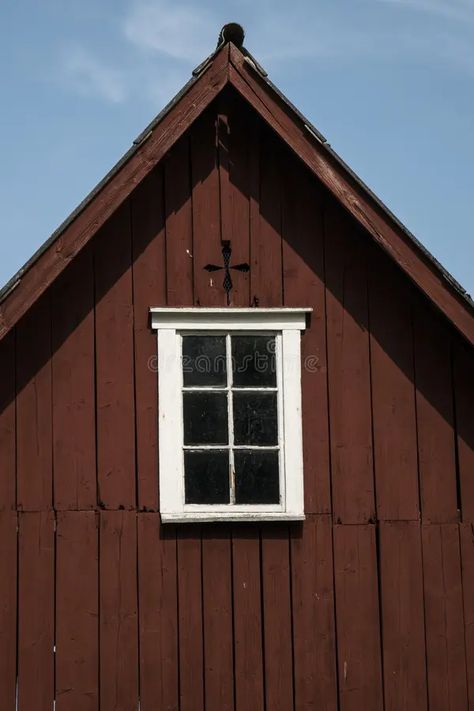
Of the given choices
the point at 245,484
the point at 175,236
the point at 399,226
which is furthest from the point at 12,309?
the point at 399,226

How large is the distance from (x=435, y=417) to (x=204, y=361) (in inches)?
67.6

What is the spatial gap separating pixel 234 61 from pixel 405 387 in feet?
8.63

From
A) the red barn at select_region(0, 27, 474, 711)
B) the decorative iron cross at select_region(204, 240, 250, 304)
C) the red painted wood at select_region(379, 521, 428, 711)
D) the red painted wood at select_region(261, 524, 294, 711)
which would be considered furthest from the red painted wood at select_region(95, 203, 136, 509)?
the red painted wood at select_region(379, 521, 428, 711)

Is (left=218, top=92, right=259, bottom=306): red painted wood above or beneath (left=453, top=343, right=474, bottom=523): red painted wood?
above

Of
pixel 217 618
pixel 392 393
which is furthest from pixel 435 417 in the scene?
pixel 217 618

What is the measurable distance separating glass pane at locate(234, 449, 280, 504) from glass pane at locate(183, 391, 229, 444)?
0.19 m

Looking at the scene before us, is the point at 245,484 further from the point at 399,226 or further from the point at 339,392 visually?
the point at 399,226

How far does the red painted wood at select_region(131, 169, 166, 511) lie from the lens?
984 centimetres

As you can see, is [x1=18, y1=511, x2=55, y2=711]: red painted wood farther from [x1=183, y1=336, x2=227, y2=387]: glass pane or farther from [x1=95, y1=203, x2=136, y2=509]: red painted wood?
[x1=183, y1=336, x2=227, y2=387]: glass pane

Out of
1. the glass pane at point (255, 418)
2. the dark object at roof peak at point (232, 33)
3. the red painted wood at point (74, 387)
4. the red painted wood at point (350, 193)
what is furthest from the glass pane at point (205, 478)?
the dark object at roof peak at point (232, 33)

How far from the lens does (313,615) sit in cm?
986

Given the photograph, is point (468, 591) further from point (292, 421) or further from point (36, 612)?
point (36, 612)

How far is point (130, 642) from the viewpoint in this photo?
967 centimetres

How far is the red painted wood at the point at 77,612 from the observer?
9578 mm
